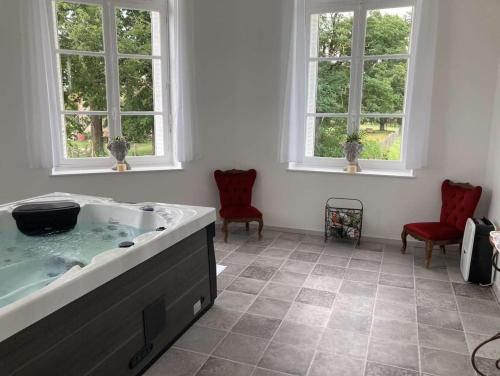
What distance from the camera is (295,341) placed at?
2.33 meters

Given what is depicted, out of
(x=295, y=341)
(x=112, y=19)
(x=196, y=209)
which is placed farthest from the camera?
(x=112, y=19)

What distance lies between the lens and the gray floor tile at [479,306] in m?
2.68

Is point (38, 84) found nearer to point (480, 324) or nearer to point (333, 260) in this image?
point (333, 260)

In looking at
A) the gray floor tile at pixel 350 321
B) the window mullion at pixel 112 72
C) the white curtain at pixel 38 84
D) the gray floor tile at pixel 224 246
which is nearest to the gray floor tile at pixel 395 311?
the gray floor tile at pixel 350 321

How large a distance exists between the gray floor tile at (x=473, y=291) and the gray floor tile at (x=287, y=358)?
4.82 feet

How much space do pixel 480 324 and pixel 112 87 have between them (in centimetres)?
390

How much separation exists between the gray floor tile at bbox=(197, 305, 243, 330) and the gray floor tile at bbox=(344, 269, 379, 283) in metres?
1.10

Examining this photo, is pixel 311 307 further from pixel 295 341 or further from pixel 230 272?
pixel 230 272

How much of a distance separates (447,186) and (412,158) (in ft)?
1.34

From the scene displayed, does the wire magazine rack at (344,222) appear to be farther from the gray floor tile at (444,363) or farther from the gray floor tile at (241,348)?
the gray floor tile at (241,348)

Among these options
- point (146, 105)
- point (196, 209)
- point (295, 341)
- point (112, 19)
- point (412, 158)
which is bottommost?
point (295, 341)

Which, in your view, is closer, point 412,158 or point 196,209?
point 196,209

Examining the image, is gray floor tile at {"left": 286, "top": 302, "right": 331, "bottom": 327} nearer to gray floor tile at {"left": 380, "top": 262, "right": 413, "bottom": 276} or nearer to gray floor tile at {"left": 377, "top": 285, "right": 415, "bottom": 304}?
gray floor tile at {"left": 377, "top": 285, "right": 415, "bottom": 304}

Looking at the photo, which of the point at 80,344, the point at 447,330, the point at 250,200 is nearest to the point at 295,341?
the point at 447,330
